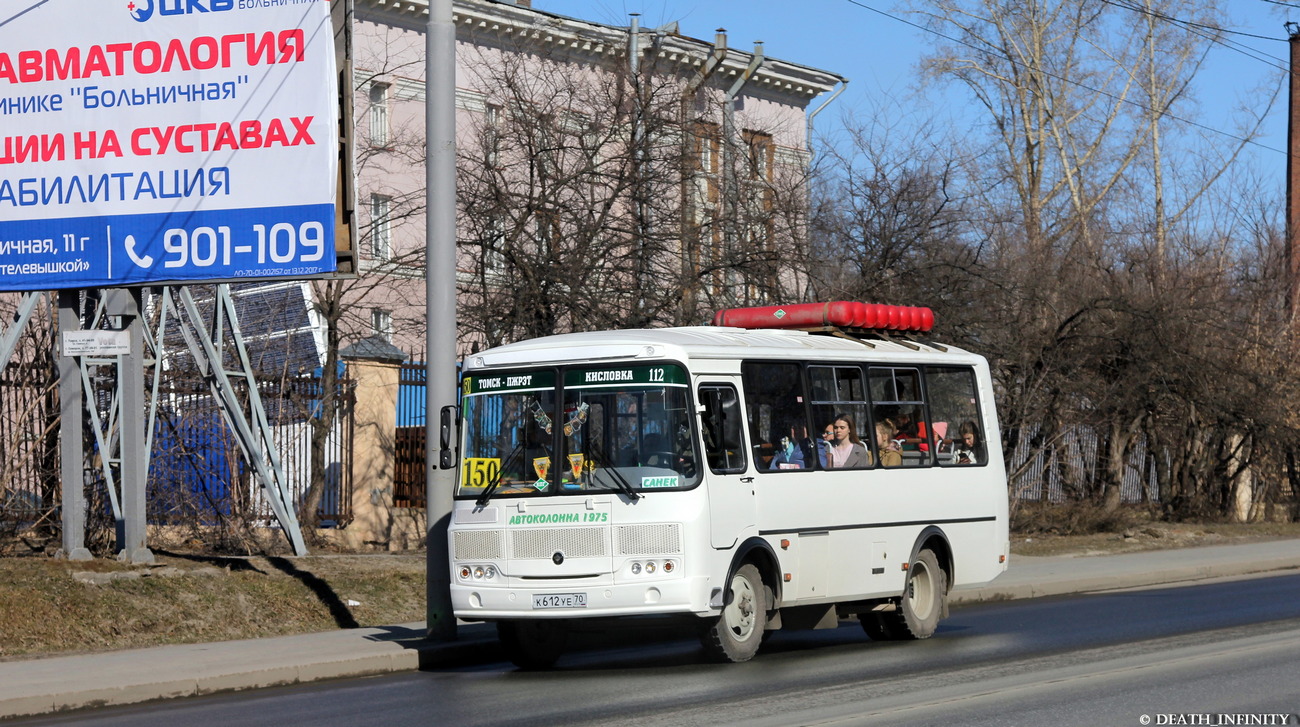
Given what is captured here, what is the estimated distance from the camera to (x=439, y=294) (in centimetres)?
1462

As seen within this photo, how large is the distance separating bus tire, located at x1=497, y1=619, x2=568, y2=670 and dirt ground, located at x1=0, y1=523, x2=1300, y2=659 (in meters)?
3.01

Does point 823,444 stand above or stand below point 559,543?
above

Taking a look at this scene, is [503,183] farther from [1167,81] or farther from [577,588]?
[1167,81]

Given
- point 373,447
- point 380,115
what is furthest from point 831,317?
point 380,115

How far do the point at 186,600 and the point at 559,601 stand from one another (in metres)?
4.74

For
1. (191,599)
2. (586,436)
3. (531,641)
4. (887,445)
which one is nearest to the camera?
(586,436)

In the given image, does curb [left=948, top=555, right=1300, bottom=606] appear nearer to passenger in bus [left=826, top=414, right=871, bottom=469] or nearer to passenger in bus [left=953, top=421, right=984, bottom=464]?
passenger in bus [left=953, top=421, right=984, bottom=464]

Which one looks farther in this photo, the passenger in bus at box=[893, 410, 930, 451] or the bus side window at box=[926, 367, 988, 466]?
the bus side window at box=[926, 367, 988, 466]

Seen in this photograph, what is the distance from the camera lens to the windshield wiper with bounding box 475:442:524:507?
13078 mm

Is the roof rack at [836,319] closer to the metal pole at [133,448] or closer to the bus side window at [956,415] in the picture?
the bus side window at [956,415]

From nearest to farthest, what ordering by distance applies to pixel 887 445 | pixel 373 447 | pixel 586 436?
pixel 586 436, pixel 887 445, pixel 373 447

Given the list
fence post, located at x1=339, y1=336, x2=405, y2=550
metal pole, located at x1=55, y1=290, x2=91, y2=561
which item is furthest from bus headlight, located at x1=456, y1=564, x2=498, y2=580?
fence post, located at x1=339, y1=336, x2=405, y2=550

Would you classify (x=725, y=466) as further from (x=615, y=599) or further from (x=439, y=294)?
(x=439, y=294)

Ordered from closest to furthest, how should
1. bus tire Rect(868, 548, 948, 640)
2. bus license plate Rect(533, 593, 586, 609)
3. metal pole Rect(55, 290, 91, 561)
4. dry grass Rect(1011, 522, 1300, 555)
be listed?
1. bus license plate Rect(533, 593, 586, 609)
2. bus tire Rect(868, 548, 948, 640)
3. metal pole Rect(55, 290, 91, 561)
4. dry grass Rect(1011, 522, 1300, 555)
